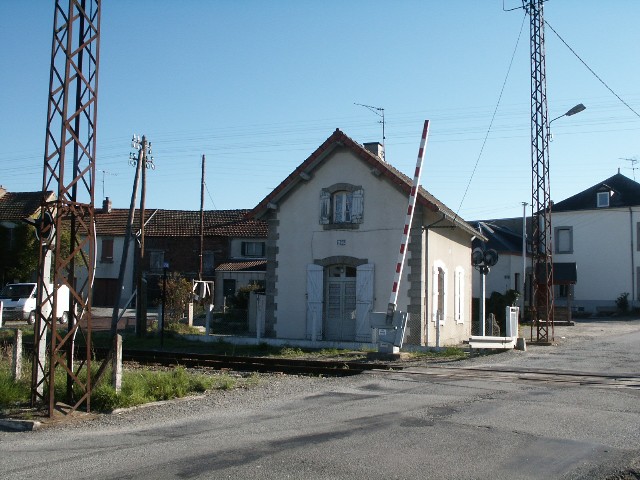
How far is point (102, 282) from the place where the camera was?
5000 cm

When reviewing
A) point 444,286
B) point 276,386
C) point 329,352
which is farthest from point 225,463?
point 444,286

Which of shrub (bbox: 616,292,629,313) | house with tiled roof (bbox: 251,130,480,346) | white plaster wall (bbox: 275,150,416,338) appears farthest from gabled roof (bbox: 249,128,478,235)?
shrub (bbox: 616,292,629,313)

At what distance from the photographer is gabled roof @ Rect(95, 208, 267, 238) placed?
160ft

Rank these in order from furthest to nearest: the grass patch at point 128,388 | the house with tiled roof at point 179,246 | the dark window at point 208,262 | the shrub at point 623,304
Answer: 1. the dark window at point 208,262
2. the house with tiled roof at point 179,246
3. the shrub at point 623,304
4. the grass patch at point 128,388

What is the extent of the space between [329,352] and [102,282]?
34045 mm

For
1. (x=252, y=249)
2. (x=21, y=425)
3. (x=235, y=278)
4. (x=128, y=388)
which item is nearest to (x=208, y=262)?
(x=252, y=249)

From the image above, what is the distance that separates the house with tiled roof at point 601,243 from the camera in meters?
45.9

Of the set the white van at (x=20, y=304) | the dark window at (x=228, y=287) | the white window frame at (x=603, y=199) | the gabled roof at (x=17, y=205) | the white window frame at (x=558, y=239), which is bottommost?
the white van at (x=20, y=304)

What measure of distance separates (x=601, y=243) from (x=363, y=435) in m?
42.7

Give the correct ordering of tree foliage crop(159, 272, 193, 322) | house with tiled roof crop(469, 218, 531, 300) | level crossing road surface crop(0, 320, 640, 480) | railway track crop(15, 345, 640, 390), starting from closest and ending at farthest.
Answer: level crossing road surface crop(0, 320, 640, 480)
railway track crop(15, 345, 640, 390)
tree foliage crop(159, 272, 193, 322)
house with tiled roof crop(469, 218, 531, 300)

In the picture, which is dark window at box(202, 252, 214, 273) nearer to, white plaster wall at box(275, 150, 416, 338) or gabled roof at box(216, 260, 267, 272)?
gabled roof at box(216, 260, 267, 272)

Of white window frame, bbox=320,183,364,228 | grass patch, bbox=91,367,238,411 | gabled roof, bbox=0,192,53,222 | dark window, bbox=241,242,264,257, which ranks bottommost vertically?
grass patch, bbox=91,367,238,411

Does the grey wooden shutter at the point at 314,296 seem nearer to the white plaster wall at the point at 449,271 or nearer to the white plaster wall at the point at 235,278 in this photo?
the white plaster wall at the point at 449,271

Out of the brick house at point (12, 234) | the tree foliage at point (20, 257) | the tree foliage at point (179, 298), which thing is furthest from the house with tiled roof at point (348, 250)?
the tree foliage at point (20, 257)
